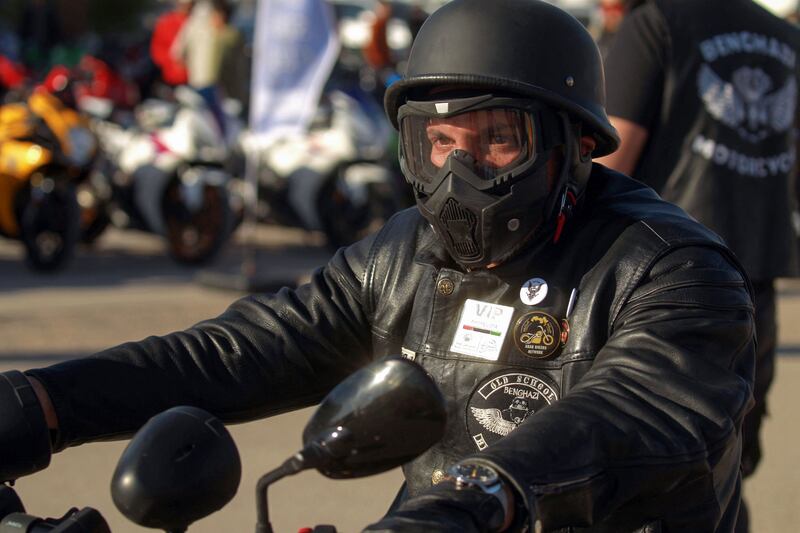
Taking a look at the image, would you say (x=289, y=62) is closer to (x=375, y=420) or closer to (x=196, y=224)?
(x=196, y=224)

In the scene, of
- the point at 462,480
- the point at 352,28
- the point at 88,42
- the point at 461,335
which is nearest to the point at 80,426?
the point at 461,335

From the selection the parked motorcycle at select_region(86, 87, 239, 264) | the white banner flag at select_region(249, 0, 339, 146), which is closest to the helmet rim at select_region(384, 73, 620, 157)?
the white banner flag at select_region(249, 0, 339, 146)

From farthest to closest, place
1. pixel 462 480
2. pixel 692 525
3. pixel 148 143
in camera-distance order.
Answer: pixel 148 143 → pixel 692 525 → pixel 462 480

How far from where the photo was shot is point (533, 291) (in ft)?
8.07

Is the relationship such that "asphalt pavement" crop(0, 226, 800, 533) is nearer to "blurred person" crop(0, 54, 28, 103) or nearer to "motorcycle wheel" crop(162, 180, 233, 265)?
"motorcycle wheel" crop(162, 180, 233, 265)

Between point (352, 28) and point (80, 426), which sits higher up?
point (80, 426)

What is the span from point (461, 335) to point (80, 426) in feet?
2.09

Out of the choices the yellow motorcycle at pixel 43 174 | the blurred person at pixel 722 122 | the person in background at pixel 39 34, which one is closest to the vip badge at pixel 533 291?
the blurred person at pixel 722 122

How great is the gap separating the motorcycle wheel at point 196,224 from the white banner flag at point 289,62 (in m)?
0.69

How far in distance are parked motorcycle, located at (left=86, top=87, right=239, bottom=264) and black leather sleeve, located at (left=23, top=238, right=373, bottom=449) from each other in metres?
8.14

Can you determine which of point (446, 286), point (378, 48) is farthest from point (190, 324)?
point (378, 48)

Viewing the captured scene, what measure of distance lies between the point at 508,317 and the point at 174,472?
815 millimetres

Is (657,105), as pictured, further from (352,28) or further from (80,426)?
(352,28)

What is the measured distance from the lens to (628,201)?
2.58m
